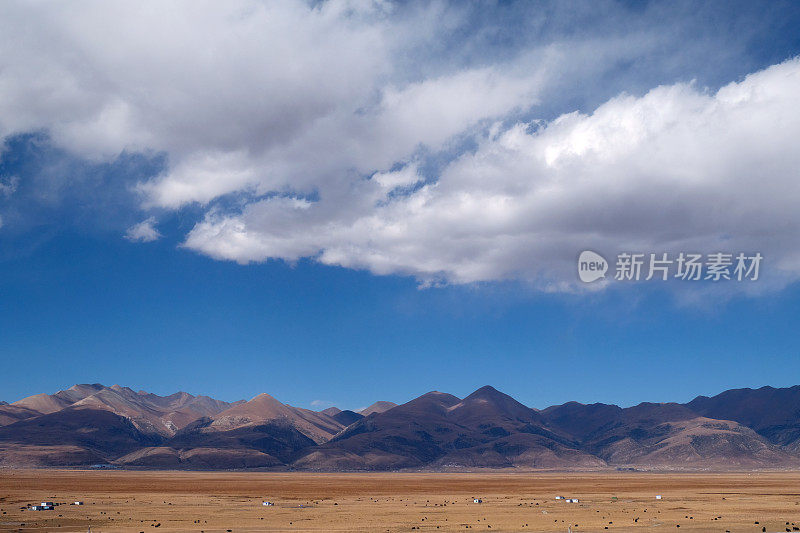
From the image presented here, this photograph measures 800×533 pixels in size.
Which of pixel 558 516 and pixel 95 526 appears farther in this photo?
pixel 558 516

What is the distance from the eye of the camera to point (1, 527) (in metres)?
69.2

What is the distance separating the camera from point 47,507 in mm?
90688

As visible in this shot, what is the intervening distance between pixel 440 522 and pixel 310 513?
2263 centimetres

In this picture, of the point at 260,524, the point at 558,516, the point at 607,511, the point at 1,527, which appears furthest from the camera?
the point at 607,511

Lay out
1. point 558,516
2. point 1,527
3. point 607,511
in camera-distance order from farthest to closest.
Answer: point 607,511 → point 558,516 → point 1,527

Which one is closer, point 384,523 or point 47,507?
point 384,523

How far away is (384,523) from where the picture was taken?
74562 millimetres

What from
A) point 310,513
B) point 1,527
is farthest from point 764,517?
point 1,527

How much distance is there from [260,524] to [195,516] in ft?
51.8

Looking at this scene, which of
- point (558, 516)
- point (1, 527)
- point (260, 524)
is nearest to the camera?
point (1, 527)

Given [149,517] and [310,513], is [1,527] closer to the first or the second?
[149,517]

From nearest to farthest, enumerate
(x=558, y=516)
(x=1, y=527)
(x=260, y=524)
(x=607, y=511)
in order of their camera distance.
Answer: (x=1, y=527)
(x=260, y=524)
(x=558, y=516)
(x=607, y=511)

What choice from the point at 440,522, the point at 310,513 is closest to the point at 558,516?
the point at 440,522

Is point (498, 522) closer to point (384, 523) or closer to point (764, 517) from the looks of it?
point (384, 523)
